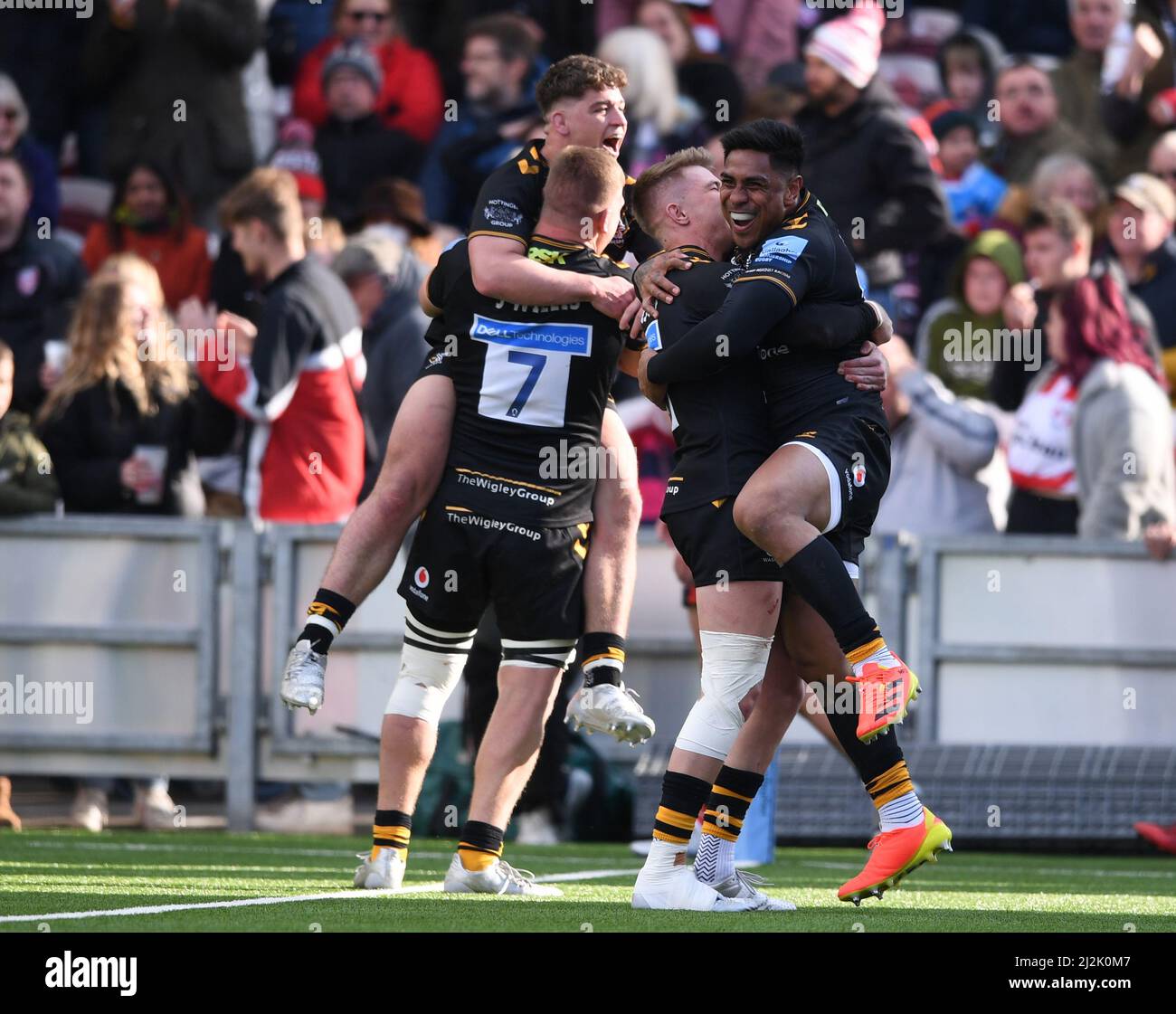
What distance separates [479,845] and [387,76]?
26.1 feet

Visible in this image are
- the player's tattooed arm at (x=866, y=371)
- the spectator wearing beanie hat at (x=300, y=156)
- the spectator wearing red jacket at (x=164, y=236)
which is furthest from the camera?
the spectator wearing beanie hat at (x=300, y=156)

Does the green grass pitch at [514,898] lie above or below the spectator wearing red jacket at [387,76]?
below

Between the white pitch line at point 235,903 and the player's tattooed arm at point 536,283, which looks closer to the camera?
the white pitch line at point 235,903

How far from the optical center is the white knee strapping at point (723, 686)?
5.90m

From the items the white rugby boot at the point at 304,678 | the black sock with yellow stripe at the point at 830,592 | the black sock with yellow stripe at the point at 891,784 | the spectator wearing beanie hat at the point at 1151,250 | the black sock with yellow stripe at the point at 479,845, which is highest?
the spectator wearing beanie hat at the point at 1151,250

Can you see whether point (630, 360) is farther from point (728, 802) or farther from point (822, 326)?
point (728, 802)

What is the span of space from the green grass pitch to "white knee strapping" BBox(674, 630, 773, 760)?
47 cm

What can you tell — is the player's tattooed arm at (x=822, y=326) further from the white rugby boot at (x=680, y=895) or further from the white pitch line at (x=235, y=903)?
the white pitch line at (x=235, y=903)

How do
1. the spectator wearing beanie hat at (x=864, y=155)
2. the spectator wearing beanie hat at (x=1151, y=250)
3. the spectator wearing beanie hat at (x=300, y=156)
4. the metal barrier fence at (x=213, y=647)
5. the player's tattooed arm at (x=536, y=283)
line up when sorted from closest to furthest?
1. the player's tattooed arm at (x=536, y=283)
2. the metal barrier fence at (x=213, y=647)
3. the spectator wearing beanie hat at (x=864, y=155)
4. the spectator wearing beanie hat at (x=1151, y=250)
5. the spectator wearing beanie hat at (x=300, y=156)

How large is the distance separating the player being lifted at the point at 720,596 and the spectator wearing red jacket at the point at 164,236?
6.45 metres

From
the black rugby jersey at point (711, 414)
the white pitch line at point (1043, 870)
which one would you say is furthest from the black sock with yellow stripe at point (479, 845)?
the white pitch line at point (1043, 870)

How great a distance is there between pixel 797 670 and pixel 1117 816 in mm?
3603

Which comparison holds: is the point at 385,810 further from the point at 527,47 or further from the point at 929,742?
the point at 527,47

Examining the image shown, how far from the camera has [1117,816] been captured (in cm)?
928
